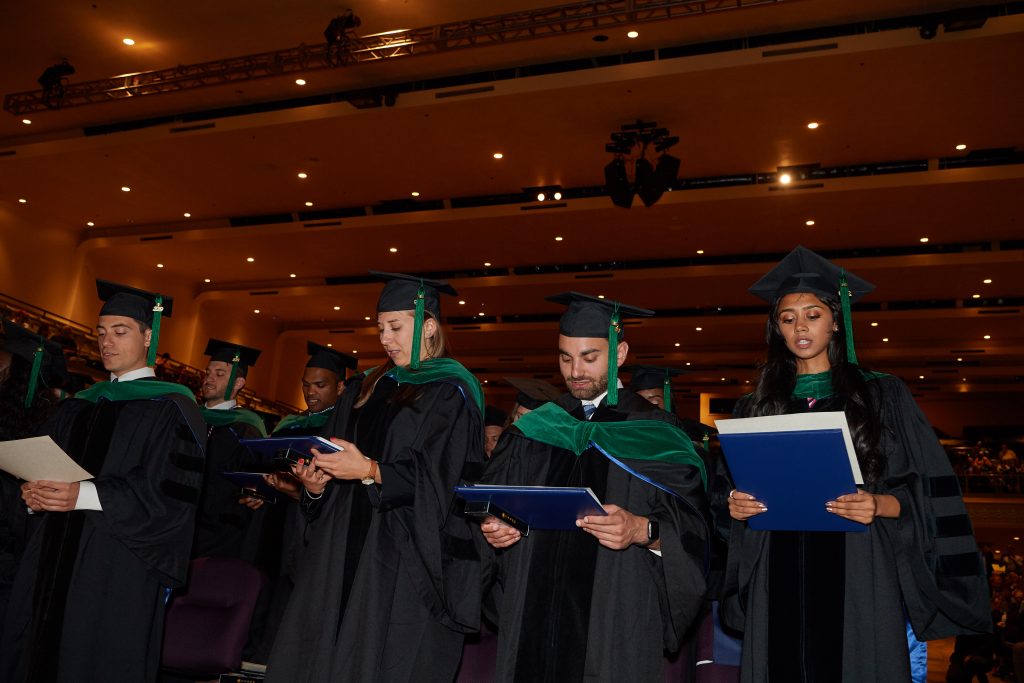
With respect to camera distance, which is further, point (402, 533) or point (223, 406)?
point (223, 406)

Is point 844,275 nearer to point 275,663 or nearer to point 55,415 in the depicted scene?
point 275,663

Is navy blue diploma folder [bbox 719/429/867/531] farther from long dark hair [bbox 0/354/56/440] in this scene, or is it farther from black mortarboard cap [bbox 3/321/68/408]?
black mortarboard cap [bbox 3/321/68/408]

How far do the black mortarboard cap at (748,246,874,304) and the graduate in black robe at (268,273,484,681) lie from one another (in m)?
1.27

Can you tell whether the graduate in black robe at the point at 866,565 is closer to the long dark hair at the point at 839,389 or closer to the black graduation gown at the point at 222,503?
the long dark hair at the point at 839,389

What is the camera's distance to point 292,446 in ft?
9.24

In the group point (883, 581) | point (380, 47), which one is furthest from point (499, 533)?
point (380, 47)

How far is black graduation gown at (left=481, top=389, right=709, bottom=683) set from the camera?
8.67ft

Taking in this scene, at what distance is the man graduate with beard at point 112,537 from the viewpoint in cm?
332

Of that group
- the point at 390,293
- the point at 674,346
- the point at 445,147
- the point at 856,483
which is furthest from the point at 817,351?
the point at 674,346

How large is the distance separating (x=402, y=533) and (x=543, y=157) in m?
11.3

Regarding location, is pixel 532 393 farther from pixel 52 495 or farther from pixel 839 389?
pixel 52 495

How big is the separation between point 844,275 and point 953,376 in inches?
1054

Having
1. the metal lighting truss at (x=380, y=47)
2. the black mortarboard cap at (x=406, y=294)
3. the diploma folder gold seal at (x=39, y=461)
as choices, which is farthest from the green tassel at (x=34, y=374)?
the metal lighting truss at (x=380, y=47)

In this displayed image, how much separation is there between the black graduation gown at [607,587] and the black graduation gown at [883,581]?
0.26m
